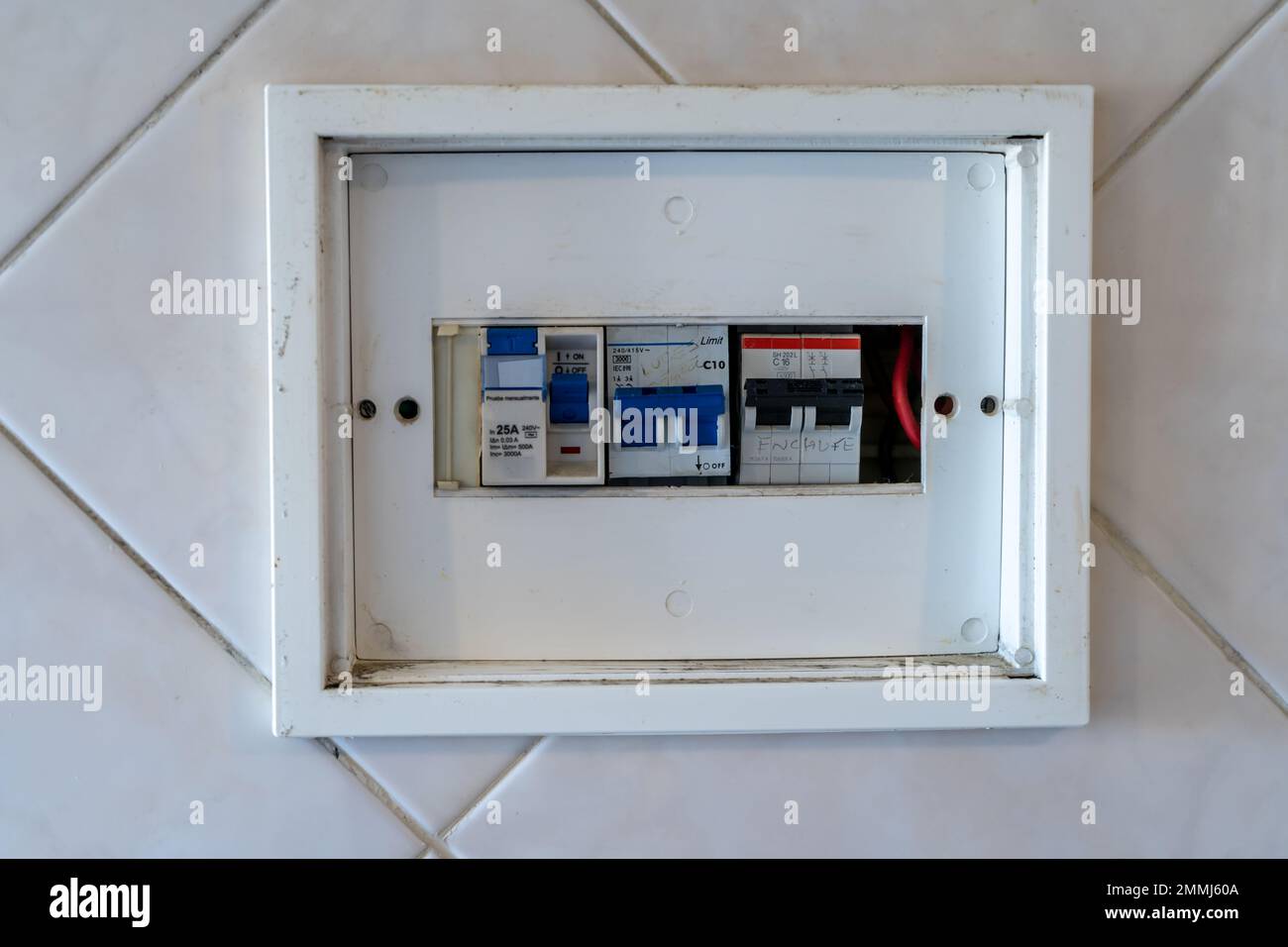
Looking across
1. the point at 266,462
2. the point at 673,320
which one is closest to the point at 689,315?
the point at 673,320

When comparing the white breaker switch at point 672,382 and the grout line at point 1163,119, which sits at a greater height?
the grout line at point 1163,119

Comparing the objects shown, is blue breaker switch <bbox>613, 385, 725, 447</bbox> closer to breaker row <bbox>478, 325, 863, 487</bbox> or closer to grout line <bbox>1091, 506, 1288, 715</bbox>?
breaker row <bbox>478, 325, 863, 487</bbox>

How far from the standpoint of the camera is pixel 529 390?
0.50m

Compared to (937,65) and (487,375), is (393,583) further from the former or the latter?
(937,65)

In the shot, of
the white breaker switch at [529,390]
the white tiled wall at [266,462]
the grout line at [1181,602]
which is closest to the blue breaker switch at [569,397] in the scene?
the white breaker switch at [529,390]

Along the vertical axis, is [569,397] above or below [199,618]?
above

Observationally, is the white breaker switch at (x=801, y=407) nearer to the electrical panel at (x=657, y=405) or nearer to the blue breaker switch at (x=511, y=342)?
the electrical panel at (x=657, y=405)

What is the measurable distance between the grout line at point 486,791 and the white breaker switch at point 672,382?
0.18 meters

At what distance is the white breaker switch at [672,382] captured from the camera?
508 millimetres

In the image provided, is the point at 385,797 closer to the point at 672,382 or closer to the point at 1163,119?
the point at 672,382

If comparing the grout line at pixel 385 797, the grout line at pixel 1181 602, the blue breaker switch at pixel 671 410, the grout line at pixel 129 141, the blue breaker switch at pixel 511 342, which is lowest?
the grout line at pixel 385 797

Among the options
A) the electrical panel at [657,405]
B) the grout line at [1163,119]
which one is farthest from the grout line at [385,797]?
the grout line at [1163,119]

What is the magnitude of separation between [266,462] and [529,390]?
0.51 ft
